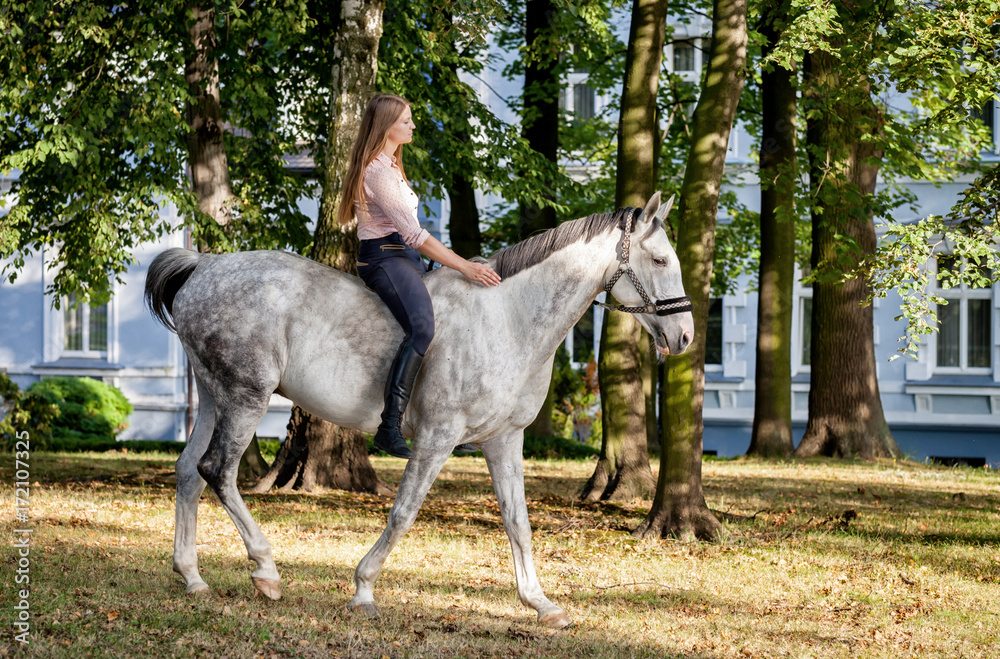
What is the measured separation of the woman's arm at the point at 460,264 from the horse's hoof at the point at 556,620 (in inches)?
78.0

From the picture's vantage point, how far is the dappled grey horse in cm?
565

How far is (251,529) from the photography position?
5.79 metres

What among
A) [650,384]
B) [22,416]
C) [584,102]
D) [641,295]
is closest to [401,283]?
[641,295]

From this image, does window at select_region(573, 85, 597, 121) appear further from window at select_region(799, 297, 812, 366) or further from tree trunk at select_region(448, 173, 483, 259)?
tree trunk at select_region(448, 173, 483, 259)

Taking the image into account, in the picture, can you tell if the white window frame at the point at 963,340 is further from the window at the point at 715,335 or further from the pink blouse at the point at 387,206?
the pink blouse at the point at 387,206

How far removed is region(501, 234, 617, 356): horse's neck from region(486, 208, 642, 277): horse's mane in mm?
36

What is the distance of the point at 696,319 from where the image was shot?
8969 mm

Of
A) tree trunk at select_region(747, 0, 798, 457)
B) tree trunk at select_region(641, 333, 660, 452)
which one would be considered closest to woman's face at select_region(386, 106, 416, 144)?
tree trunk at select_region(641, 333, 660, 452)

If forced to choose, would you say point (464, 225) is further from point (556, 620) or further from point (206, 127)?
point (556, 620)

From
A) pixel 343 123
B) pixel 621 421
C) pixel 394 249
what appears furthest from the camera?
pixel 621 421

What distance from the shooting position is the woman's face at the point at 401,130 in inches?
227

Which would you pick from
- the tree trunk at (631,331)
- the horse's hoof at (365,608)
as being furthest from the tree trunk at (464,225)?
the horse's hoof at (365,608)

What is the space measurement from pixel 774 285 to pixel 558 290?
12.4 m

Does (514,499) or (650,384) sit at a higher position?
(650,384)
